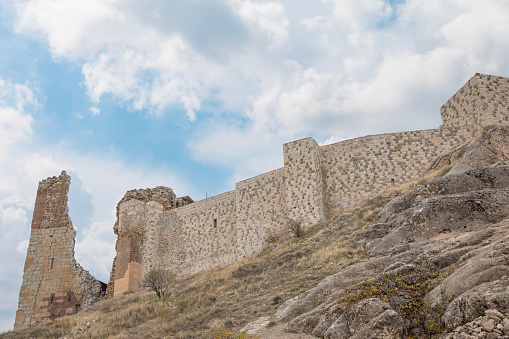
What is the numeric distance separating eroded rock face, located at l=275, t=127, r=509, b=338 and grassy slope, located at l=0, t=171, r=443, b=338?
133 centimetres

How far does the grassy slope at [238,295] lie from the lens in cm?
1104

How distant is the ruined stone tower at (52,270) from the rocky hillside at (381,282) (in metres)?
6.31

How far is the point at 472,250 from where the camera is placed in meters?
7.29

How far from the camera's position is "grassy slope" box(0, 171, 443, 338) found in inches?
435

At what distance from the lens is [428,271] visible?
24.3 ft

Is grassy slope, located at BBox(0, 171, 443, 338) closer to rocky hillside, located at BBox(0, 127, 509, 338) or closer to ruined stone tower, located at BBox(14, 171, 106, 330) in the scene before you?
rocky hillside, located at BBox(0, 127, 509, 338)

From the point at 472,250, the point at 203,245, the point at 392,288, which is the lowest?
the point at 392,288

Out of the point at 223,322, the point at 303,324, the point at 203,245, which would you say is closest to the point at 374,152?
the point at 203,245

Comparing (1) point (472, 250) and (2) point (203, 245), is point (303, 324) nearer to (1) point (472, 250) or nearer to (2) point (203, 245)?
(1) point (472, 250)

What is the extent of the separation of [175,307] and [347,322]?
8.89 metres

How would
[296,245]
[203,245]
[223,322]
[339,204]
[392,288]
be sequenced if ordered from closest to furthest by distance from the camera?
1. [392,288]
2. [223,322]
3. [296,245]
4. [339,204]
5. [203,245]

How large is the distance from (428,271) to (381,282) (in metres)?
0.78

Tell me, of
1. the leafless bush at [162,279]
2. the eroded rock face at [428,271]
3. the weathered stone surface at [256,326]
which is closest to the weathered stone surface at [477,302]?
the eroded rock face at [428,271]

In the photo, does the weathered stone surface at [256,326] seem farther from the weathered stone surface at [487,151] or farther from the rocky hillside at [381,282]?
the weathered stone surface at [487,151]
